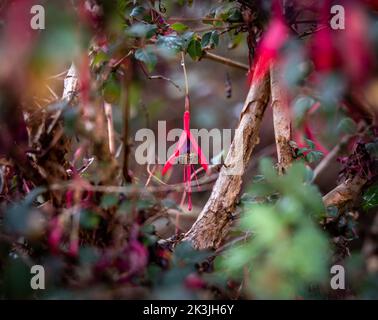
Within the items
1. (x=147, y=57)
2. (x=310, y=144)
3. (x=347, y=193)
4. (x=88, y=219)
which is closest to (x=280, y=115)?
(x=310, y=144)

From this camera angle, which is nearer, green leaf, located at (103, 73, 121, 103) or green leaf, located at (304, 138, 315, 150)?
green leaf, located at (103, 73, 121, 103)

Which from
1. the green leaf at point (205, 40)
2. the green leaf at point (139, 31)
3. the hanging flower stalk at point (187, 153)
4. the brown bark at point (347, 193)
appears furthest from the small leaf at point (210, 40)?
the brown bark at point (347, 193)

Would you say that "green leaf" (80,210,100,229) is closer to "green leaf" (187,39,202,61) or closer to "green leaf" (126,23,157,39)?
"green leaf" (126,23,157,39)

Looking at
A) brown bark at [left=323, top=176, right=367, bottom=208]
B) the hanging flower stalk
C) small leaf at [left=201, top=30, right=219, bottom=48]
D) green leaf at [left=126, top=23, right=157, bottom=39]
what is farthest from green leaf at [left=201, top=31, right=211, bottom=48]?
brown bark at [left=323, top=176, right=367, bottom=208]

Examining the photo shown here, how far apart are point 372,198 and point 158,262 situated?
0.47m

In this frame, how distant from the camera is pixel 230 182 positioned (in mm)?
998

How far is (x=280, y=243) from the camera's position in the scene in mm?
506

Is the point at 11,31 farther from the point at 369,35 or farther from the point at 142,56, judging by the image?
the point at 369,35

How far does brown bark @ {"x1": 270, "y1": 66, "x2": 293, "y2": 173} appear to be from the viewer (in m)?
0.97

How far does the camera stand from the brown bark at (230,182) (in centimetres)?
97

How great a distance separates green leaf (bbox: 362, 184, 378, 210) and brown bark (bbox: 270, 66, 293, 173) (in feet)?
0.60

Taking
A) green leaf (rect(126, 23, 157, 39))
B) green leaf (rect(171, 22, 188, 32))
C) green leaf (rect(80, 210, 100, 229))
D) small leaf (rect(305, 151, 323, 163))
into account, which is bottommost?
green leaf (rect(80, 210, 100, 229))

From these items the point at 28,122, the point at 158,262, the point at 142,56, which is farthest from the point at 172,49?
the point at 158,262

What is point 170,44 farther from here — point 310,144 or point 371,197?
point 371,197
